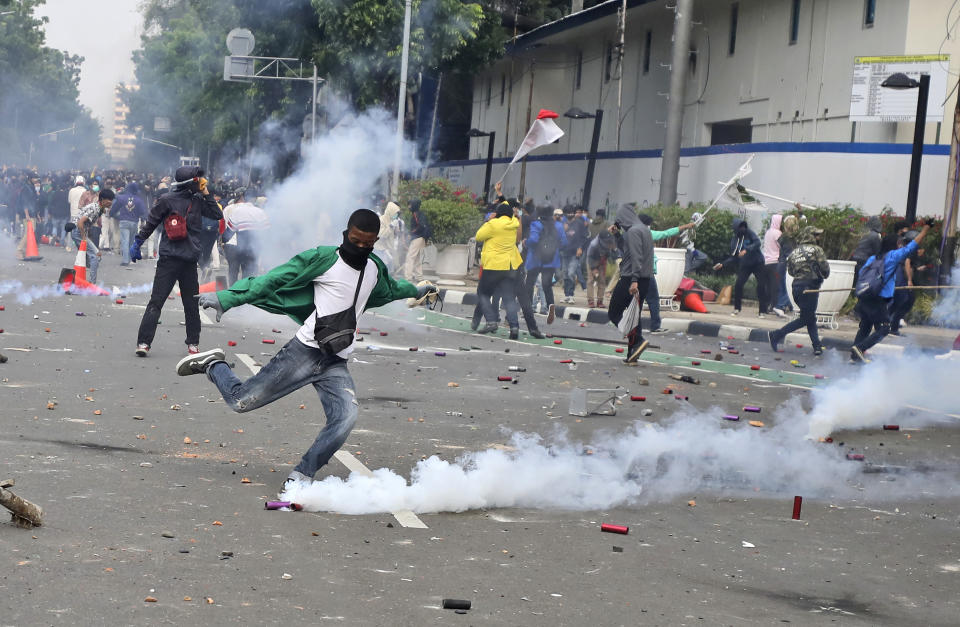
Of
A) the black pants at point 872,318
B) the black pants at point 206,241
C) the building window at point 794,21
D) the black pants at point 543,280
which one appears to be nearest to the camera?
the black pants at point 872,318

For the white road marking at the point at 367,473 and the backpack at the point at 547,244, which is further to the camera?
the backpack at the point at 547,244

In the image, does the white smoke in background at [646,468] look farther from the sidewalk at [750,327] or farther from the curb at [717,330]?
the sidewalk at [750,327]

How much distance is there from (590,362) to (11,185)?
28585 millimetres

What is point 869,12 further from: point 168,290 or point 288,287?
point 288,287

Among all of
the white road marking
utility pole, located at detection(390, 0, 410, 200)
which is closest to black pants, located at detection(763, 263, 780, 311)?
utility pole, located at detection(390, 0, 410, 200)

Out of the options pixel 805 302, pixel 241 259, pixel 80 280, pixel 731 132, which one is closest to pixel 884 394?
pixel 805 302

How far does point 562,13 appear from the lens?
152 feet

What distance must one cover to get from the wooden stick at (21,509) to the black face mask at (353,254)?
6.55ft

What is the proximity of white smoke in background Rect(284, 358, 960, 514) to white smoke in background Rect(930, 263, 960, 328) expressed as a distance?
8.67m

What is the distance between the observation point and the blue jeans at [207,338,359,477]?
6664 millimetres

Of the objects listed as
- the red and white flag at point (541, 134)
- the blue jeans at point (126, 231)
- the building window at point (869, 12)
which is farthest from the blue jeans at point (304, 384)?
the blue jeans at point (126, 231)

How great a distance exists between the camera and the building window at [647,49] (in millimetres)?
34812

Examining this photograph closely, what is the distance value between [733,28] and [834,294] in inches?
484

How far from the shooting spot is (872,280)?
47.7 ft
